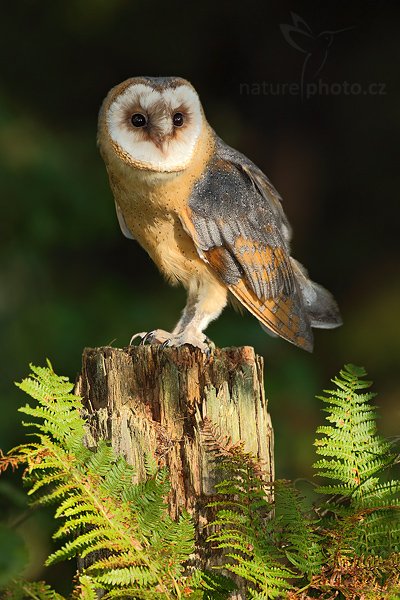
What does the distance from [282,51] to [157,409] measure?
173 inches

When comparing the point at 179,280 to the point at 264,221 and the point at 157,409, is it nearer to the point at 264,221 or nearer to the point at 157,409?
the point at 264,221

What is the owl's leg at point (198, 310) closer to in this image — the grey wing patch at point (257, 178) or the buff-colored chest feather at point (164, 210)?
the buff-colored chest feather at point (164, 210)

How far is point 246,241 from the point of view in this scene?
382 cm

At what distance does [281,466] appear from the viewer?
17.3 feet

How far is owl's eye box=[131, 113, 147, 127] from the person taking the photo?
350cm

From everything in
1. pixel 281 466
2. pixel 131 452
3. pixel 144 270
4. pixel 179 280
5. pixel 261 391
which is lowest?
pixel 131 452

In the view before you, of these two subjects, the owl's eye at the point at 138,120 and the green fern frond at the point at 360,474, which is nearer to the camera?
the green fern frond at the point at 360,474

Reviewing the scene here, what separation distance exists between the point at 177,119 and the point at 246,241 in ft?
1.91

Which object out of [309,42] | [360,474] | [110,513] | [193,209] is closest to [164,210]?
[193,209]

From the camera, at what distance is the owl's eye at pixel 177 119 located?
139 inches

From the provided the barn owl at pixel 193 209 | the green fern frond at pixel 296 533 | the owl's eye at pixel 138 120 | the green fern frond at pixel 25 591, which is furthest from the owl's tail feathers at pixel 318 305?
Answer: the green fern frond at pixel 25 591

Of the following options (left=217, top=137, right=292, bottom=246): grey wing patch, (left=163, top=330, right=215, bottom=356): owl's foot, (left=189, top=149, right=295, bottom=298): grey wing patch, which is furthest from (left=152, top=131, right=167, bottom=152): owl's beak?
(left=163, top=330, right=215, bottom=356): owl's foot

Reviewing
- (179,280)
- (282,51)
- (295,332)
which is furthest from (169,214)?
(282,51)

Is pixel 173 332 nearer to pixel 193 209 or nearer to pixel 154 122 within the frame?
pixel 193 209
